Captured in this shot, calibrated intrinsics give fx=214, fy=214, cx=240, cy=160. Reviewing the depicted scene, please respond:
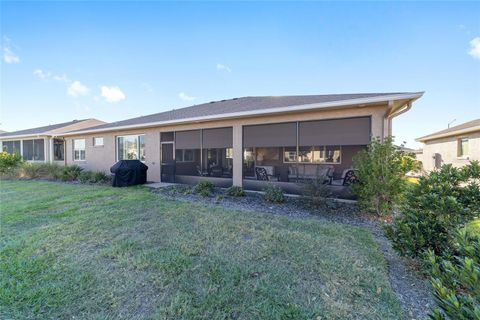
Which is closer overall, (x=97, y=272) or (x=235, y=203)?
(x=97, y=272)

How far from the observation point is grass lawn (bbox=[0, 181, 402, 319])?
7.44 feet

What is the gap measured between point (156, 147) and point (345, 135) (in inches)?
340

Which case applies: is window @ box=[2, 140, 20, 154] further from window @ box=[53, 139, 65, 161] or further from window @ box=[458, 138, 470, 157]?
window @ box=[458, 138, 470, 157]

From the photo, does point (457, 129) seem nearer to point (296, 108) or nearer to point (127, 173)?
point (296, 108)

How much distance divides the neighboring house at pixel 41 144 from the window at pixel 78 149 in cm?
184

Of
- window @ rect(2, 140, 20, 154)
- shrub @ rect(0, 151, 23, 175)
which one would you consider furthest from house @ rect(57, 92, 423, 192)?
window @ rect(2, 140, 20, 154)

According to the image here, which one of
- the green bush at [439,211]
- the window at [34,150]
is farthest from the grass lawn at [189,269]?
the window at [34,150]

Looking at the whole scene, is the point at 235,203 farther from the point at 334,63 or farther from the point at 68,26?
the point at 68,26

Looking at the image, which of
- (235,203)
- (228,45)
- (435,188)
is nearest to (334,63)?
(228,45)

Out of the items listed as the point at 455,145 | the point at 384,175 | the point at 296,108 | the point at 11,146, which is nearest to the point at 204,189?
the point at 296,108

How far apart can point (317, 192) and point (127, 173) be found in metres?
8.24

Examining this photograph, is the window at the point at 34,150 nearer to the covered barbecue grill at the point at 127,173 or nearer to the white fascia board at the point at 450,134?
the covered barbecue grill at the point at 127,173

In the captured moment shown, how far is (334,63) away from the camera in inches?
443

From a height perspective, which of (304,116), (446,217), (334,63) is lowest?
(446,217)
